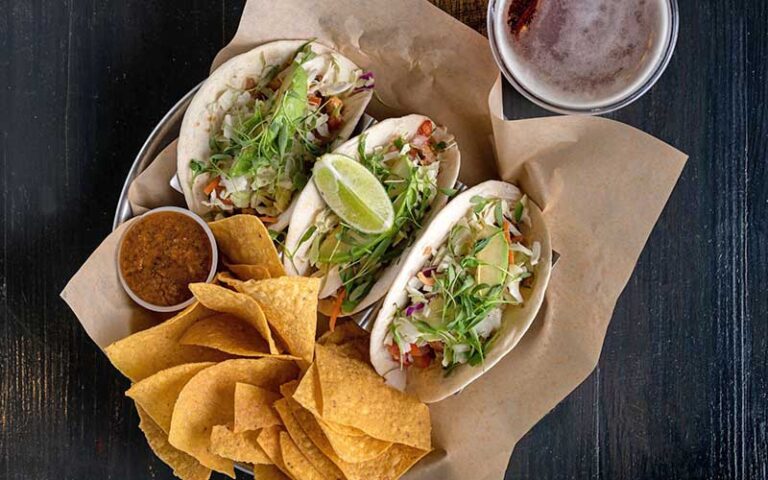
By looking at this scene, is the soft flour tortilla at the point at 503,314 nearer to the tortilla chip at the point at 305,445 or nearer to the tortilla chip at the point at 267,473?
the tortilla chip at the point at 305,445

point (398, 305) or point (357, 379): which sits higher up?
point (398, 305)

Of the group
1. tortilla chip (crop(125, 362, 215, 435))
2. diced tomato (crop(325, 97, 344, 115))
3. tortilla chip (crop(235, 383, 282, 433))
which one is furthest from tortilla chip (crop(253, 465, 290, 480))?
diced tomato (crop(325, 97, 344, 115))

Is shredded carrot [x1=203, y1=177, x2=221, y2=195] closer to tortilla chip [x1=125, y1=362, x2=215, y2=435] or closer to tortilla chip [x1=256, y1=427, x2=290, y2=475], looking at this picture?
tortilla chip [x1=125, y1=362, x2=215, y2=435]

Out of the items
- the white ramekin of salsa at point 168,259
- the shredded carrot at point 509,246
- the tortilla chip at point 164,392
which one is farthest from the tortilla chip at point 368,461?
the shredded carrot at point 509,246

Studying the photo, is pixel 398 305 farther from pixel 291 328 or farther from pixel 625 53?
pixel 625 53

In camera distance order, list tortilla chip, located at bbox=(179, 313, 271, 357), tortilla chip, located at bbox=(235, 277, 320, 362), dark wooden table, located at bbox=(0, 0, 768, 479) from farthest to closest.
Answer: dark wooden table, located at bbox=(0, 0, 768, 479), tortilla chip, located at bbox=(179, 313, 271, 357), tortilla chip, located at bbox=(235, 277, 320, 362)

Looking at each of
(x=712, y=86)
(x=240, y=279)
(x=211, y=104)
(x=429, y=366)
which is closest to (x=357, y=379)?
(x=429, y=366)

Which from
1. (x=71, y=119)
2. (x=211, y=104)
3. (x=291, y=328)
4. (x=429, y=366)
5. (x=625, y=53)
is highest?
(x=625, y=53)
